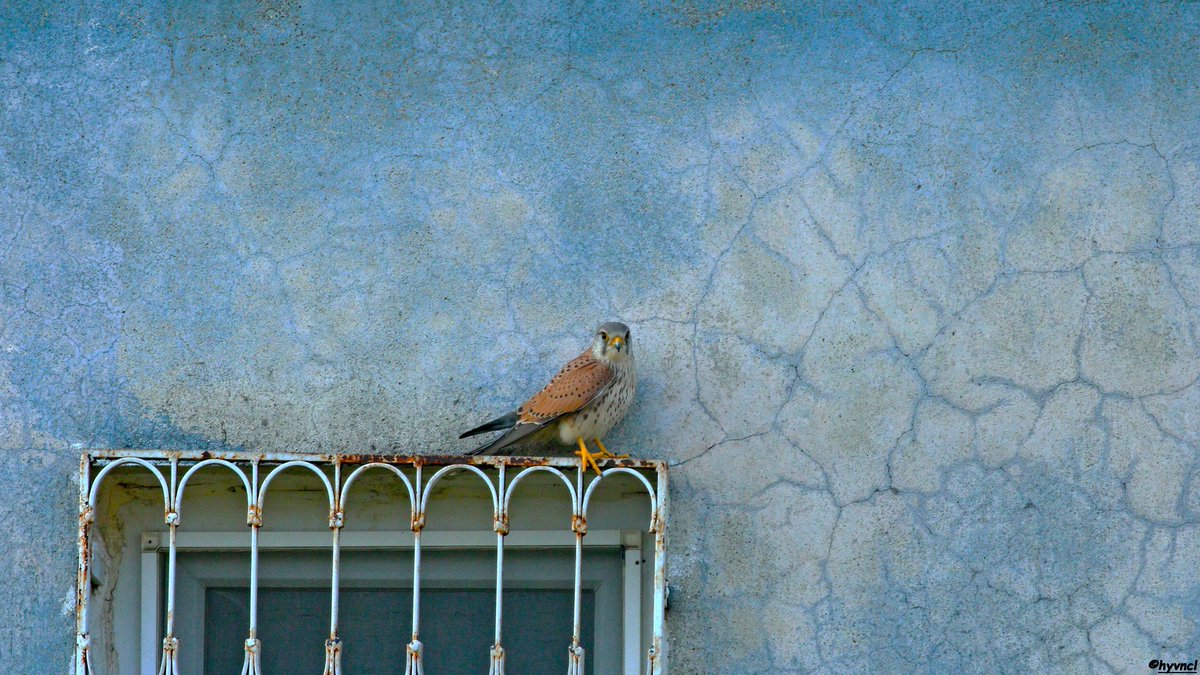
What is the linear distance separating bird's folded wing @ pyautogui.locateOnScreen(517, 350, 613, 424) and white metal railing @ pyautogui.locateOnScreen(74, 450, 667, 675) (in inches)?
4.6

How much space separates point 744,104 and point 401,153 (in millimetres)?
813

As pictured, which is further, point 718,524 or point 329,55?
point 329,55

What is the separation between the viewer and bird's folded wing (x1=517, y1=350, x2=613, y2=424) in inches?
118

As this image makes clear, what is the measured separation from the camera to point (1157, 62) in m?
3.22

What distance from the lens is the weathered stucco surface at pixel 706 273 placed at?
3.06 metres

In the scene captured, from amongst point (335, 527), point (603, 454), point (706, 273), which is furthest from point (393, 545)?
point (706, 273)

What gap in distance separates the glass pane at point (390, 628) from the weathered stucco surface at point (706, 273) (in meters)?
0.36

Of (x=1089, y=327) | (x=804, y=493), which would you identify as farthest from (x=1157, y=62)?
Result: (x=804, y=493)

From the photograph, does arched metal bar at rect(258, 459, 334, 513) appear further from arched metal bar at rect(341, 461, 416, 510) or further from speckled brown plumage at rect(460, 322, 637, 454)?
speckled brown plumage at rect(460, 322, 637, 454)

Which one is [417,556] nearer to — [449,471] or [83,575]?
[449,471]

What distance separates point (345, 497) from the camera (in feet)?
9.90

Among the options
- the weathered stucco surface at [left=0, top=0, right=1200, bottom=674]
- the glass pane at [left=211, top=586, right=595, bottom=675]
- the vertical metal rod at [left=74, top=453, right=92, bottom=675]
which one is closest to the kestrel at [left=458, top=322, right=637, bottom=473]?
the weathered stucco surface at [left=0, top=0, right=1200, bottom=674]

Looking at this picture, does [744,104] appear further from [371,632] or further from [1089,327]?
[371,632]

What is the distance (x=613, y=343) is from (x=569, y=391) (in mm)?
142
